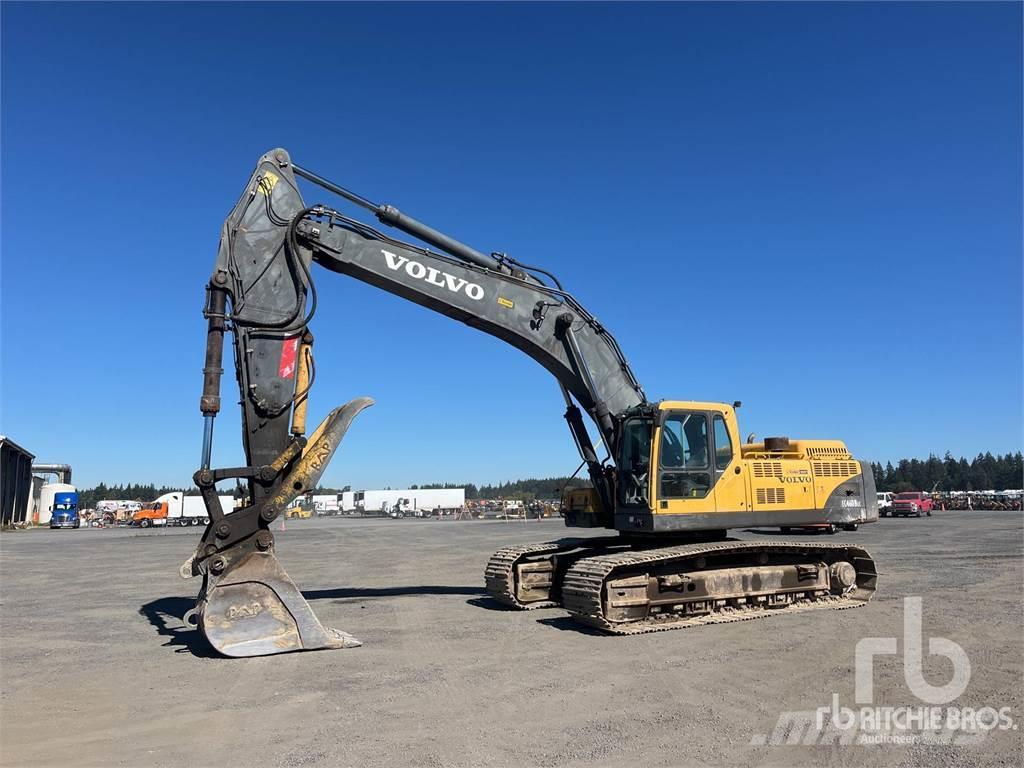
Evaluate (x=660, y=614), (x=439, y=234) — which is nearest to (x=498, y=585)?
(x=660, y=614)

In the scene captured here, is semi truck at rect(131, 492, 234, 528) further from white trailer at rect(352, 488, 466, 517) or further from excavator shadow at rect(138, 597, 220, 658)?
excavator shadow at rect(138, 597, 220, 658)

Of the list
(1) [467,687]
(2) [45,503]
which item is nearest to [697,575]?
(1) [467,687]

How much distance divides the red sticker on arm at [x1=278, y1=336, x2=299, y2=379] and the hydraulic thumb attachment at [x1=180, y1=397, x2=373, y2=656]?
0.95 m

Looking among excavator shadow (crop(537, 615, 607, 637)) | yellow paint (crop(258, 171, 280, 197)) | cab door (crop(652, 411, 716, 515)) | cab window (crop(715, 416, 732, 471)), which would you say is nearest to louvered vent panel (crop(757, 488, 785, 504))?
cab window (crop(715, 416, 732, 471))

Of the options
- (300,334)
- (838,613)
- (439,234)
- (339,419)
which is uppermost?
(439,234)

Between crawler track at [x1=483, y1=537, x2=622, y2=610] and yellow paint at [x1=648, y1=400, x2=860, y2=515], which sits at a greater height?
yellow paint at [x1=648, y1=400, x2=860, y2=515]

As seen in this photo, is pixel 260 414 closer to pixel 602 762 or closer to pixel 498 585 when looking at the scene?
pixel 498 585

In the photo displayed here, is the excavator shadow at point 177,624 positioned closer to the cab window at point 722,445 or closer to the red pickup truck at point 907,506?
the cab window at point 722,445

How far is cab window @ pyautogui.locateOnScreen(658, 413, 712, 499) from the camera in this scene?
1067 cm

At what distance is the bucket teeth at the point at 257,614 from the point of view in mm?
8227

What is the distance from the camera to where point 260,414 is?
29.6ft

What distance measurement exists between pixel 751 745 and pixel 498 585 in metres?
6.95

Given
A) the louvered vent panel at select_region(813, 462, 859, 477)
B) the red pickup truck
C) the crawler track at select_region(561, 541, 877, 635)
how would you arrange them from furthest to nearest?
the red pickup truck < the louvered vent panel at select_region(813, 462, 859, 477) < the crawler track at select_region(561, 541, 877, 635)

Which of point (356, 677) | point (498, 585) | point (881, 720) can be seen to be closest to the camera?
point (881, 720)
